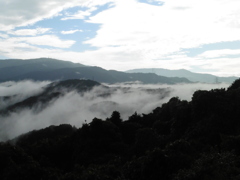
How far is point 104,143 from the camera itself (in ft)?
109

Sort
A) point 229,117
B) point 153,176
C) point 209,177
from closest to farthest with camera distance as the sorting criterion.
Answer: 1. point 209,177
2. point 153,176
3. point 229,117

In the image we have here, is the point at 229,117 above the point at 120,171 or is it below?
above

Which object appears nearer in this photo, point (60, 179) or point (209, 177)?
point (209, 177)

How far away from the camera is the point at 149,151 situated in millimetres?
22156

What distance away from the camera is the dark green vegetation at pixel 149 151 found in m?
18.1

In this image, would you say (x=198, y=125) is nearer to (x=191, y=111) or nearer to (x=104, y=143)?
(x=191, y=111)

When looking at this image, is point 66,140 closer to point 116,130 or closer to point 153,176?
point 116,130

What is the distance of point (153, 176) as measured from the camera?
63.8ft

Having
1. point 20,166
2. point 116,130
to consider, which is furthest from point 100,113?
point 20,166

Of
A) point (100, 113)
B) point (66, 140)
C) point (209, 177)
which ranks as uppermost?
point (209, 177)

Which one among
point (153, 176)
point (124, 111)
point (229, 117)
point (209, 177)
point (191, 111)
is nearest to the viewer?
point (209, 177)

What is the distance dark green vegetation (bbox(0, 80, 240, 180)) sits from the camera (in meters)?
18.1

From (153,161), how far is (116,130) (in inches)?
695

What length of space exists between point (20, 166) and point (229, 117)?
77.6ft
